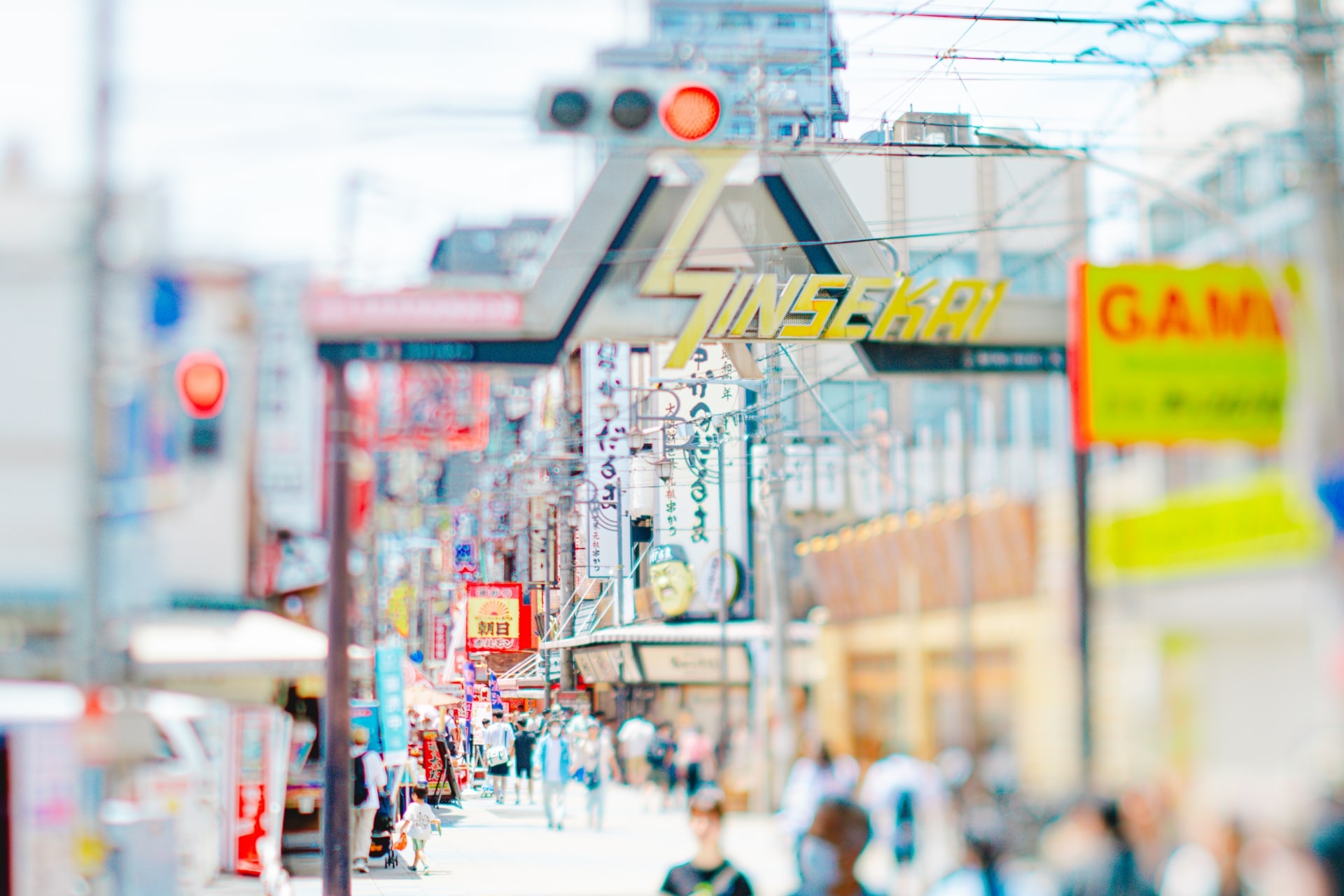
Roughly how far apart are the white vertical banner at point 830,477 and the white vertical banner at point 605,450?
247 centimetres

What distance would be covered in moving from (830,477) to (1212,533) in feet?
30.8

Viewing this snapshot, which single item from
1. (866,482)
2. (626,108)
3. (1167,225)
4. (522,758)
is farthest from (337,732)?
(522,758)

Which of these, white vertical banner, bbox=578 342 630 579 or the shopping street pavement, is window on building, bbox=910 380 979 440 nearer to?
the shopping street pavement

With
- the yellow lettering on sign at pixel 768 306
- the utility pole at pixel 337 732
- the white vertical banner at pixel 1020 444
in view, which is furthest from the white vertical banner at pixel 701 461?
the white vertical banner at pixel 1020 444

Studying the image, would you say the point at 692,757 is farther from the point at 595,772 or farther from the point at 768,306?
the point at 768,306

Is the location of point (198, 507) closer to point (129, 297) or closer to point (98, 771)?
point (129, 297)

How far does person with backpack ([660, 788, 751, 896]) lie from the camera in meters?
8.03

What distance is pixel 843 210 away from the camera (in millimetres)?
13242

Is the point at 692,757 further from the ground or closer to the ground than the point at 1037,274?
closer to the ground

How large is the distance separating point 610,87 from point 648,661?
43.0ft

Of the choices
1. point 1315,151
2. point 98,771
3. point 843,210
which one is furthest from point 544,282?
point 1315,151

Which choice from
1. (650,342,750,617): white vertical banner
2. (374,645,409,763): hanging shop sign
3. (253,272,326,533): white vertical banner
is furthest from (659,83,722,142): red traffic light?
(374,645,409,763): hanging shop sign

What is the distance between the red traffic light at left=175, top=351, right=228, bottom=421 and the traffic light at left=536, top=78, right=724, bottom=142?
4209 millimetres

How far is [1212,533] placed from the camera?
27.2ft
